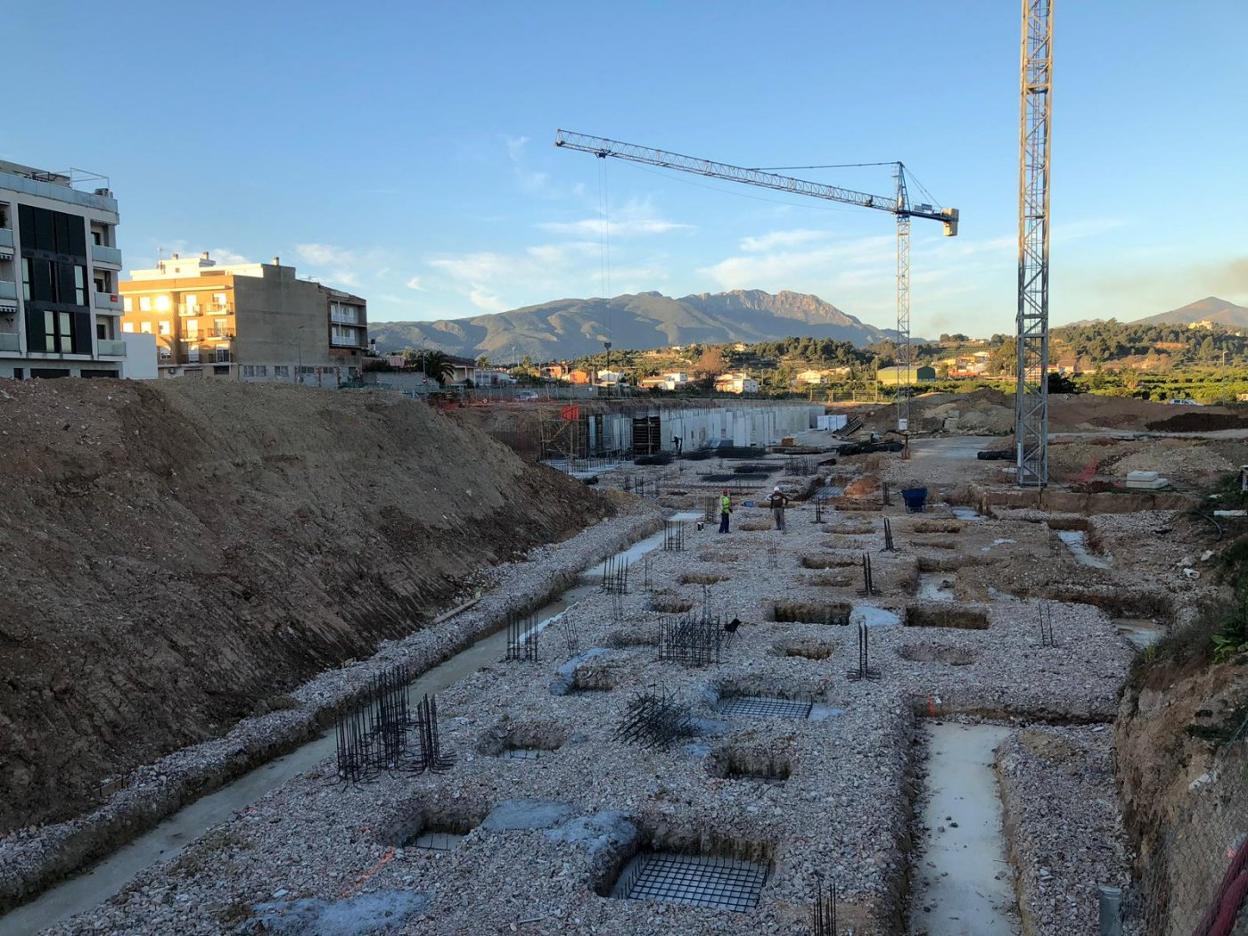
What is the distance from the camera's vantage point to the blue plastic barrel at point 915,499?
88.7 ft

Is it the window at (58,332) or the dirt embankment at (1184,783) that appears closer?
the dirt embankment at (1184,783)

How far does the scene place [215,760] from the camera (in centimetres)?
1019

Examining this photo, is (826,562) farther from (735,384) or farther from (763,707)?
(735,384)

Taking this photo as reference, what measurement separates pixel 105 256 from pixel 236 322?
70.0 ft

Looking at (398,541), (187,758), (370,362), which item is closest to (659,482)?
(398,541)

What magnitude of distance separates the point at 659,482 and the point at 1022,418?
13956 mm

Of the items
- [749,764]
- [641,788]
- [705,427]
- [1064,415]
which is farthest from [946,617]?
[1064,415]

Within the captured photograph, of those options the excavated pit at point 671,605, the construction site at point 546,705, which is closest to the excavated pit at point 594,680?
the construction site at point 546,705

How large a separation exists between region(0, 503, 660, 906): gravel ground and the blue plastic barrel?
43.7 feet

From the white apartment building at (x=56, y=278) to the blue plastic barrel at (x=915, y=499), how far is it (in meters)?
30.6

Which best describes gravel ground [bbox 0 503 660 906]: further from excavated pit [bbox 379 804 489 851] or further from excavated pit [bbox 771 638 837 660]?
excavated pit [bbox 771 638 837 660]

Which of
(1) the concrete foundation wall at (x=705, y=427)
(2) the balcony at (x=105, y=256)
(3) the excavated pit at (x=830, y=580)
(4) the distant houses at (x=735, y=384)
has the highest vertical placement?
(2) the balcony at (x=105, y=256)

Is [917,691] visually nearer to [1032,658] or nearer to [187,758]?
[1032,658]

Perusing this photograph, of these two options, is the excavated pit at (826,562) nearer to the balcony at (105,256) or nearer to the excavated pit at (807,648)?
the excavated pit at (807,648)
